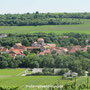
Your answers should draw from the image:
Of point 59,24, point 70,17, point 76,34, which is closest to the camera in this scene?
point 76,34

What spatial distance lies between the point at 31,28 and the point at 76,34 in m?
13.3

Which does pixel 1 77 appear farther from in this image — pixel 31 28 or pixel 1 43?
pixel 31 28

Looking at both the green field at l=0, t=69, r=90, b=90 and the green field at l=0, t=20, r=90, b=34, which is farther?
the green field at l=0, t=20, r=90, b=34

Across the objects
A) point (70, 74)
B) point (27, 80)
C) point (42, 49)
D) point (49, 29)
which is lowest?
point (42, 49)

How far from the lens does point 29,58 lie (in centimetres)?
3128

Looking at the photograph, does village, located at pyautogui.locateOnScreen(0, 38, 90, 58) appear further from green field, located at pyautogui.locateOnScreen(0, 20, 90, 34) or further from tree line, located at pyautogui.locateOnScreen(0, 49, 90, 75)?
green field, located at pyautogui.locateOnScreen(0, 20, 90, 34)

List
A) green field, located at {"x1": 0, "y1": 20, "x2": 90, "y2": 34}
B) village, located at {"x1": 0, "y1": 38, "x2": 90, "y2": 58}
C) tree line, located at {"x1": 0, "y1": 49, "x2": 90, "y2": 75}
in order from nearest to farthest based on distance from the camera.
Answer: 1. tree line, located at {"x1": 0, "y1": 49, "x2": 90, "y2": 75}
2. village, located at {"x1": 0, "y1": 38, "x2": 90, "y2": 58}
3. green field, located at {"x1": 0, "y1": 20, "x2": 90, "y2": 34}

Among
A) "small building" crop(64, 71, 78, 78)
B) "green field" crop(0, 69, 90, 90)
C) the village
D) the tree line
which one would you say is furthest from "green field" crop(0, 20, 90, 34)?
"small building" crop(64, 71, 78, 78)

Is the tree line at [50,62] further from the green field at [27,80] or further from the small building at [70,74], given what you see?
the green field at [27,80]

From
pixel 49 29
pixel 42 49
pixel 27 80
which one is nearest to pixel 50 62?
pixel 27 80

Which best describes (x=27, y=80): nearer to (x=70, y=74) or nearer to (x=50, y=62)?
(x=70, y=74)

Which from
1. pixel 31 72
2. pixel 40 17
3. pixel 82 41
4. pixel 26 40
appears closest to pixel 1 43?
pixel 26 40

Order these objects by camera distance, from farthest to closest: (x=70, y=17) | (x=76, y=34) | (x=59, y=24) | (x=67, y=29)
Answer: (x=70, y=17) < (x=59, y=24) < (x=67, y=29) < (x=76, y=34)

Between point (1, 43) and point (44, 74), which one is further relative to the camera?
point (1, 43)
